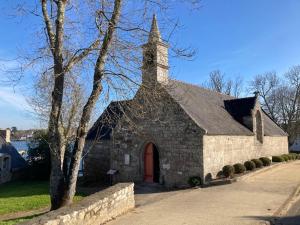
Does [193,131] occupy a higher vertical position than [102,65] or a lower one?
lower

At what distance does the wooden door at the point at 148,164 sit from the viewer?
69.8 feet

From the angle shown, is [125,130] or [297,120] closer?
[125,130]

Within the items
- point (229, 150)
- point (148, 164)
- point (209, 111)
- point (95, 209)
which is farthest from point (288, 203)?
point (209, 111)

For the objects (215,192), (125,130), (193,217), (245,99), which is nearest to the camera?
(193,217)

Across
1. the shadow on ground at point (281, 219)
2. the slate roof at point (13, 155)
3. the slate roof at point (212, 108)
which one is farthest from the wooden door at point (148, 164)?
the slate roof at point (13, 155)

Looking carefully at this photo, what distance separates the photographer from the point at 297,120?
50000mm

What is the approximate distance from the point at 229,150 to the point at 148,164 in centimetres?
510

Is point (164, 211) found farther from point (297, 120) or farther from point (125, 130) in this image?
point (297, 120)

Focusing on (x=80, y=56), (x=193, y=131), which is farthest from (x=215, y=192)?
(x=80, y=56)

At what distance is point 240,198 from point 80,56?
27.0ft

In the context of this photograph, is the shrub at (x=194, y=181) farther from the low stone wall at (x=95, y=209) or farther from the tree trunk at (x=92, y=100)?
the tree trunk at (x=92, y=100)

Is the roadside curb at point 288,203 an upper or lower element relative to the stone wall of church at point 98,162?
lower

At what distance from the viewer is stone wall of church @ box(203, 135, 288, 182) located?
1919 centimetres

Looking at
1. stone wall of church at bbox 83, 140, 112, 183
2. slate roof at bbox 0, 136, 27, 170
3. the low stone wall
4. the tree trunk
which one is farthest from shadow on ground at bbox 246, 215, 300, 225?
slate roof at bbox 0, 136, 27, 170
